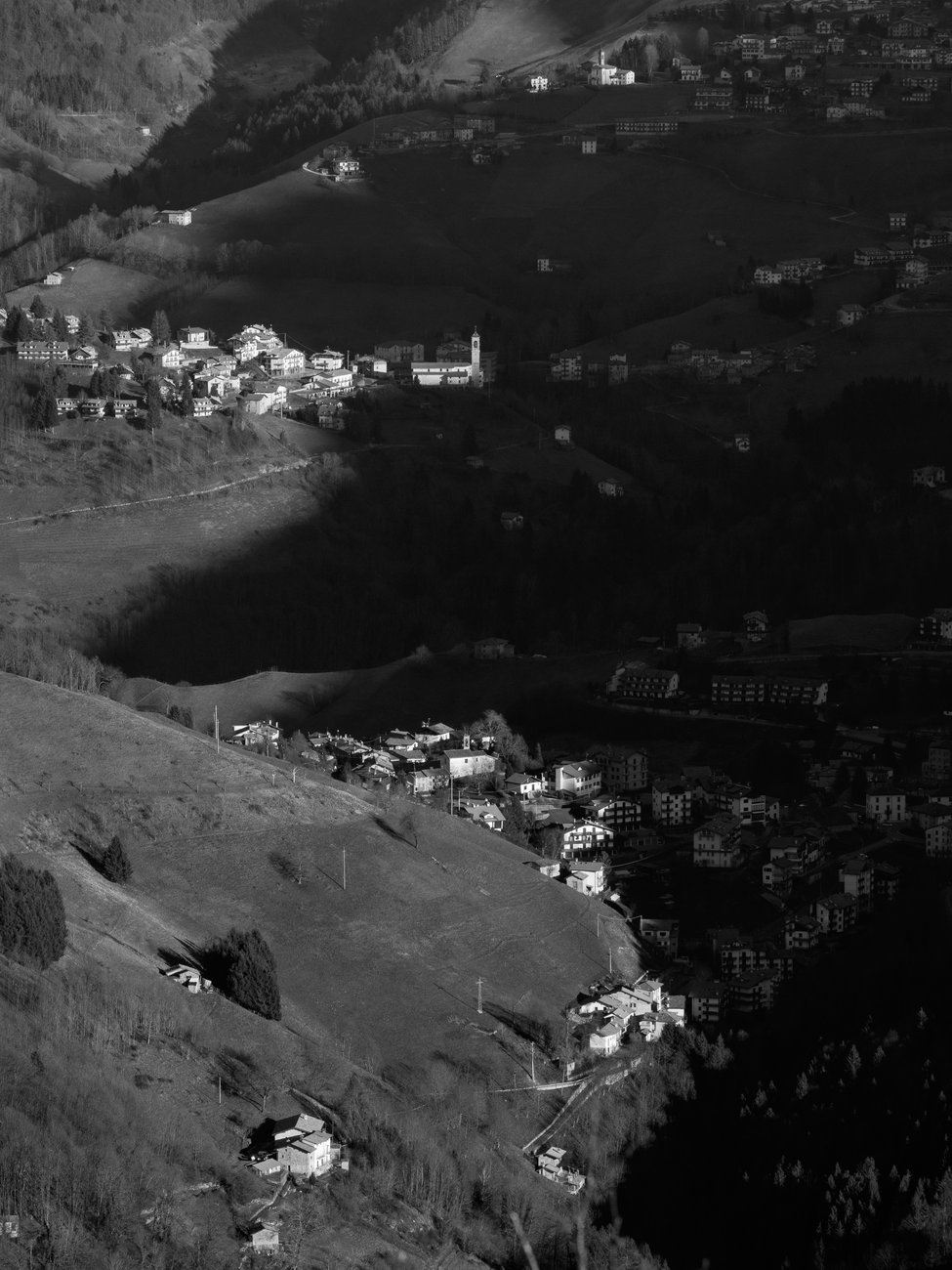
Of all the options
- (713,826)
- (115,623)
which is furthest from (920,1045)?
(115,623)

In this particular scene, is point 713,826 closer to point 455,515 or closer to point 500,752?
point 500,752

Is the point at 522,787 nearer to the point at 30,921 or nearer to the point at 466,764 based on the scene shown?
the point at 466,764

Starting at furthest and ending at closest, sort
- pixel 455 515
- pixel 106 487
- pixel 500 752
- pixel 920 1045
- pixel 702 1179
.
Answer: pixel 455 515 → pixel 106 487 → pixel 500 752 → pixel 920 1045 → pixel 702 1179

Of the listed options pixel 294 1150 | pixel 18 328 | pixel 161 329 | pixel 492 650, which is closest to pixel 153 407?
pixel 18 328

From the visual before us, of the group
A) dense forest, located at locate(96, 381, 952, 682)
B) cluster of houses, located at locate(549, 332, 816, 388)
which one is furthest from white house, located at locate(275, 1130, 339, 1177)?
cluster of houses, located at locate(549, 332, 816, 388)

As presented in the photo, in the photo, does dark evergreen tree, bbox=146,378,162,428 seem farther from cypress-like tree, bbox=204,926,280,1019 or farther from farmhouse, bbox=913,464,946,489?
cypress-like tree, bbox=204,926,280,1019

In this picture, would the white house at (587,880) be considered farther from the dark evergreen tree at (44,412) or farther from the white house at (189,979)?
the dark evergreen tree at (44,412)
